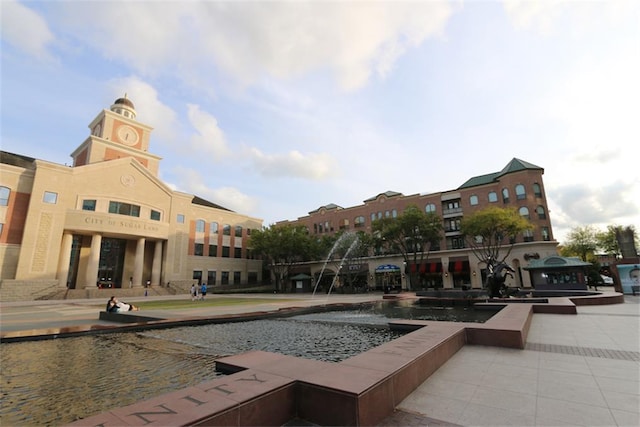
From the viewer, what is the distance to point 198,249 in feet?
174

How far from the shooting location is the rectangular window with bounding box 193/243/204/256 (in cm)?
5258

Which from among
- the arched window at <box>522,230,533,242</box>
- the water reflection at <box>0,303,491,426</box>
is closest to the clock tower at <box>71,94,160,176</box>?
the water reflection at <box>0,303,491,426</box>

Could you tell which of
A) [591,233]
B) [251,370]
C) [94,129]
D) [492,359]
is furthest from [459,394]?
[591,233]

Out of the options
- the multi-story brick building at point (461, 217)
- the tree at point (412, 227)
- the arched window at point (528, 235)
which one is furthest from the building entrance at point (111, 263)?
the arched window at point (528, 235)

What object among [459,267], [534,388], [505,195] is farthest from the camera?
[459,267]

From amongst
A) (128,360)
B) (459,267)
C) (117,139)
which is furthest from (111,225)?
(459,267)

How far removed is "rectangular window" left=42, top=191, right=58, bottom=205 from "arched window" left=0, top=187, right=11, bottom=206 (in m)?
3.31

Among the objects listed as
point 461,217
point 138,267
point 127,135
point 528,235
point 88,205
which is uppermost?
point 127,135

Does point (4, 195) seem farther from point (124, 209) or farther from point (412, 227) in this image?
point (412, 227)

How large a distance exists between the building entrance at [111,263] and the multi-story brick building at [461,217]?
125ft

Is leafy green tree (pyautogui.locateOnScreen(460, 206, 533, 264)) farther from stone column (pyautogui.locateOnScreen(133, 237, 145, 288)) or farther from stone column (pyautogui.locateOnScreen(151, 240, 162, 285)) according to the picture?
stone column (pyautogui.locateOnScreen(133, 237, 145, 288))

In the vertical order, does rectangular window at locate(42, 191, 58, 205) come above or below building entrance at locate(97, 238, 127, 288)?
above

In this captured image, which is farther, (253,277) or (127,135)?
(253,277)

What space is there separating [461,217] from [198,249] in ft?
147
